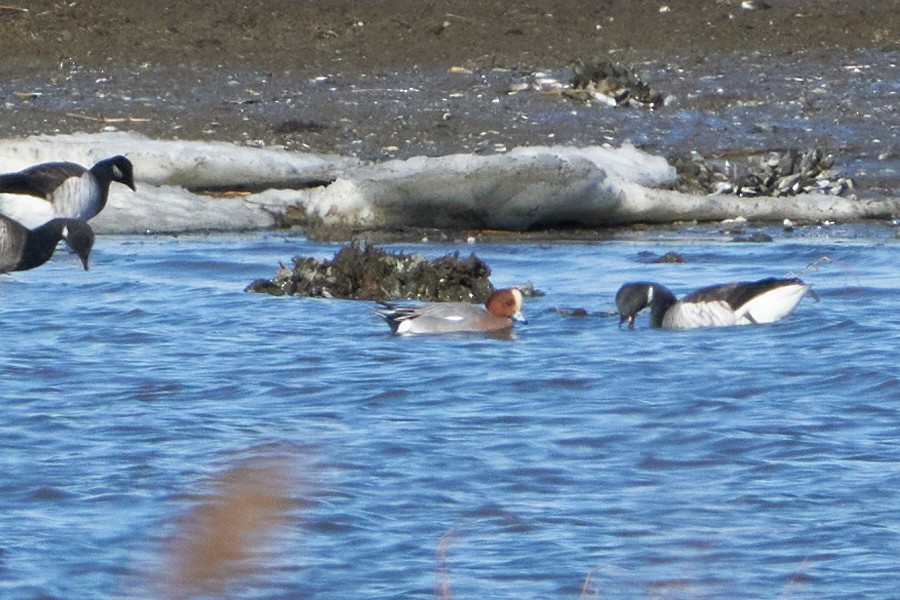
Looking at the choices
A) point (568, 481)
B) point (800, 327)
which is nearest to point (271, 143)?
point (800, 327)

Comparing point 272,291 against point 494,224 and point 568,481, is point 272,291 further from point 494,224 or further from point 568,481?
point 568,481

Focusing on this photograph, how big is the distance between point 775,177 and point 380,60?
17.4 ft

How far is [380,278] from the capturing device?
884 cm

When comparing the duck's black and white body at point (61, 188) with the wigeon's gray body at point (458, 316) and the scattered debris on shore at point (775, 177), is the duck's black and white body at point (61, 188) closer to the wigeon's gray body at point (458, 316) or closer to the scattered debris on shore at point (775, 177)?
the wigeon's gray body at point (458, 316)

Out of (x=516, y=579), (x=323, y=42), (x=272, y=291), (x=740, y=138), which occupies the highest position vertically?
(x=323, y=42)

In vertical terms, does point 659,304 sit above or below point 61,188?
below

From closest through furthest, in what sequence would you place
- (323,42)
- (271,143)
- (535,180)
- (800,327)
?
(800,327) → (535,180) → (271,143) → (323,42)

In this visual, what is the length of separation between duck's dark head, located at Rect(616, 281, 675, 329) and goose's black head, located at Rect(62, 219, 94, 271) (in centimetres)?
359

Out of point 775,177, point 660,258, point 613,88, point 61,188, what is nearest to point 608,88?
point 613,88

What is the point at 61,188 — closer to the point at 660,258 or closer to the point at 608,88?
the point at 660,258

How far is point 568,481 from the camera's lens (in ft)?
16.7

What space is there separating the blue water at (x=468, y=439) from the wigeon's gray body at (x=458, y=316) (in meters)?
0.10

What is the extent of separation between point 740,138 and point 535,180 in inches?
118

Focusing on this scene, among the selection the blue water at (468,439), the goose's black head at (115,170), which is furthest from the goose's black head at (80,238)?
the goose's black head at (115,170)
